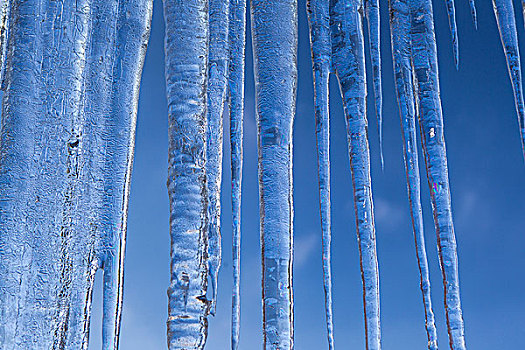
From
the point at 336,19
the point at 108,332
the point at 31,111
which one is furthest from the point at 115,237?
the point at 336,19

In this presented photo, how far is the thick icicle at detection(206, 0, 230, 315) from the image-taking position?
172 centimetres

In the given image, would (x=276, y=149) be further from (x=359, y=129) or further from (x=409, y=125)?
(x=409, y=125)

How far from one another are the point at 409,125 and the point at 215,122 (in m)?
0.89

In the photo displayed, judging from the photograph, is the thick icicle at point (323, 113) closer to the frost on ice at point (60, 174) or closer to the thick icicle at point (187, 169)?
the thick icicle at point (187, 169)

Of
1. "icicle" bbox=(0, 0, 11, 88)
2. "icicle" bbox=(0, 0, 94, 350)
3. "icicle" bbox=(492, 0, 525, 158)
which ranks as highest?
"icicle" bbox=(492, 0, 525, 158)

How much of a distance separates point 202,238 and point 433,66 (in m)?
1.39

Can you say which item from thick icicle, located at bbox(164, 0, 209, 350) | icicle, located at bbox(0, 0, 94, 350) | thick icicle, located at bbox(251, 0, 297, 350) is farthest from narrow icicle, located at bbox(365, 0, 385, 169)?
icicle, located at bbox(0, 0, 94, 350)

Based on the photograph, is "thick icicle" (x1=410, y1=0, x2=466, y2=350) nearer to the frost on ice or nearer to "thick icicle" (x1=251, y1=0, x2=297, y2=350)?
"thick icicle" (x1=251, y1=0, x2=297, y2=350)

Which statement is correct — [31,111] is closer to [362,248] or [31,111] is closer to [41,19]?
[41,19]

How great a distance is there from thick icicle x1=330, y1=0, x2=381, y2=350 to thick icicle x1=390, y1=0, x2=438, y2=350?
0.59ft

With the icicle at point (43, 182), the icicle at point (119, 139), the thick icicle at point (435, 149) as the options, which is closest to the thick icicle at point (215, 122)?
the icicle at point (119, 139)

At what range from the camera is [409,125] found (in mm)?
2354

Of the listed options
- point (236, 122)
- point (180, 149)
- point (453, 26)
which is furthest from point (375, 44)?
point (180, 149)

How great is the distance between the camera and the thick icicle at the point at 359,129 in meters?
2.05
